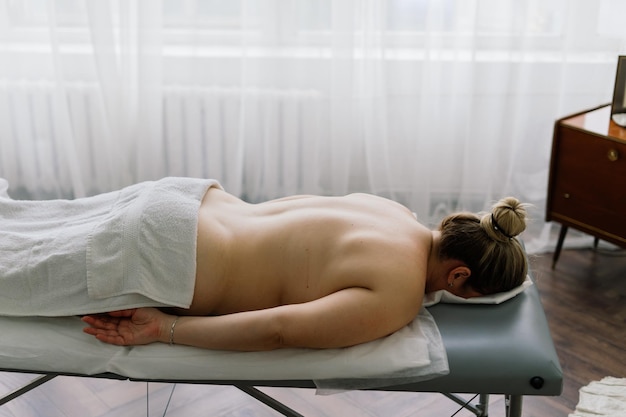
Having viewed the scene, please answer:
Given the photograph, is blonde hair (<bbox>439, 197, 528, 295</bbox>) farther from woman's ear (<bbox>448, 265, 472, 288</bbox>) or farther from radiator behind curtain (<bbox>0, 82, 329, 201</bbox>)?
radiator behind curtain (<bbox>0, 82, 329, 201</bbox>)

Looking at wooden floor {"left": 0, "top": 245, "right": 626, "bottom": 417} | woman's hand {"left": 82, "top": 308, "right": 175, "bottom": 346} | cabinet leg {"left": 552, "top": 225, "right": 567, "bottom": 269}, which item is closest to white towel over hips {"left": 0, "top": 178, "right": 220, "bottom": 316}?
woman's hand {"left": 82, "top": 308, "right": 175, "bottom": 346}

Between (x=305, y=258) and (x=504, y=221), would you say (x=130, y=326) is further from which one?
(x=504, y=221)

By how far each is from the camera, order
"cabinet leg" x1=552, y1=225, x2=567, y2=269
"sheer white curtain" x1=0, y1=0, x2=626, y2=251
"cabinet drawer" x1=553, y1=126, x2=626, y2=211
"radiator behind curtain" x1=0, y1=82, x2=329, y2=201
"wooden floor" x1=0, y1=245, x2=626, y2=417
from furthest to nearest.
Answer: "radiator behind curtain" x1=0, y1=82, x2=329, y2=201, "sheer white curtain" x1=0, y1=0, x2=626, y2=251, "cabinet leg" x1=552, y1=225, x2=567, y2=269, "cabinet drawer" x1=553, y1=126, x2=626, y2=211, "wooden floor" x1=0, y1=245, x2=626, y2=417

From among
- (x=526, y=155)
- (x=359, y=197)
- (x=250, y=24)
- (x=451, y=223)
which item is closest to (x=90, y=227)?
(x=359, y=197)

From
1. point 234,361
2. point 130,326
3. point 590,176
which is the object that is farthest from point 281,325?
point 590,176

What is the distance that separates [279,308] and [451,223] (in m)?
0.44

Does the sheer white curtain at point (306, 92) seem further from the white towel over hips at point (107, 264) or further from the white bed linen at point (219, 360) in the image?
the white bed linen at point (219, 360)

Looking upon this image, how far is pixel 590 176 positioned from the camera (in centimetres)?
257

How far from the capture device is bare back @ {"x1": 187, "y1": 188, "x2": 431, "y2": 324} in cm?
167

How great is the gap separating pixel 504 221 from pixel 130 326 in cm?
79

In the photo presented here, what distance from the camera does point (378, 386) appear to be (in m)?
1.59

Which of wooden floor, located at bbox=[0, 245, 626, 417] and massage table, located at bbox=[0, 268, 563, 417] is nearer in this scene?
massage table, located at bbox=[0, 268, 563, 417]

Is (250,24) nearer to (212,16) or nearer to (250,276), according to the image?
(212,16)

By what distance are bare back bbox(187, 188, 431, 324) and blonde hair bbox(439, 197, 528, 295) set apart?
0.07 meters
